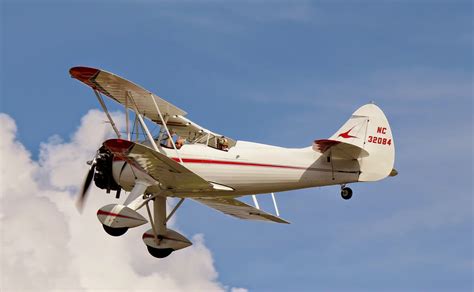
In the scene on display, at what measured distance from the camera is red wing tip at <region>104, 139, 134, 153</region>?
2117cm

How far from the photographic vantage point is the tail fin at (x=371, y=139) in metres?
22.0

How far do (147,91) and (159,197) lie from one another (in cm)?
274

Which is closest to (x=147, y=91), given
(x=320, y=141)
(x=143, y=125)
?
(x=143, y=125)

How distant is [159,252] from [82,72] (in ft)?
15.0

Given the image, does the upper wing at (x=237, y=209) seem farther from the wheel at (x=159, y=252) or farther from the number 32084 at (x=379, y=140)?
the number 32084 at (x=379, y=140)

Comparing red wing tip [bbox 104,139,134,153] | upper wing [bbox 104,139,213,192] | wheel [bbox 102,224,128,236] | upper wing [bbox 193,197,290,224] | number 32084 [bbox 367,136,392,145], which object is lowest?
wheel [bbox 102,224,128,236]

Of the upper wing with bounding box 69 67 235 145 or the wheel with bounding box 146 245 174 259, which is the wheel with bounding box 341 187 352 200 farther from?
the wheel with bounding box 146 245 174 259

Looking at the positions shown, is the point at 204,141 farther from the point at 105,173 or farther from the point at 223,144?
the point at 105,173

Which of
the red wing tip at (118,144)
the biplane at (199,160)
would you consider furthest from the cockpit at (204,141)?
the red wing tip at (118,144)

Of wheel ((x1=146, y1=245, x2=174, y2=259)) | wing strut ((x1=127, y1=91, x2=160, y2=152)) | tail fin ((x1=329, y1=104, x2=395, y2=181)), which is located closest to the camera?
tail fin ((x1=329, y1=104, x2=395, y2=181))

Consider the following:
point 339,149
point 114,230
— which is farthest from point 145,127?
point 339,149

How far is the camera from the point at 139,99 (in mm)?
23266

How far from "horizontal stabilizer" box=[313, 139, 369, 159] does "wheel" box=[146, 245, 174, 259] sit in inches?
176

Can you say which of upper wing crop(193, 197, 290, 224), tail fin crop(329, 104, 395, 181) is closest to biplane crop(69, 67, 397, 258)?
tail fin crop(329, 104, 395, 181)
